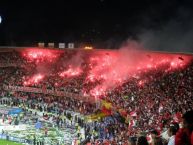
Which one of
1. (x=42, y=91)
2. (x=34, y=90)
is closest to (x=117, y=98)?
(x=42, y=91)

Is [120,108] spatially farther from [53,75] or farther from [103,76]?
[53,75]

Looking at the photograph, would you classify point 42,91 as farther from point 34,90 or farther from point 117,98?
point 117,98

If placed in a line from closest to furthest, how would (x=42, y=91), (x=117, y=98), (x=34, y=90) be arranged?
(x=117, y=98) → (x=42, y=91) → (x=34, y=90)

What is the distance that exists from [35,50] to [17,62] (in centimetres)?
278

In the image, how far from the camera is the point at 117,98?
35219 millimetres

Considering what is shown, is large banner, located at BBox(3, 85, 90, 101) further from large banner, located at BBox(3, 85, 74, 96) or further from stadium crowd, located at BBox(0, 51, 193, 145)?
stadium crowd, located at BBox(0, 51, 193, 145)

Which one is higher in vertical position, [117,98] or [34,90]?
[117,98]

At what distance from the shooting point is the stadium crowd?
24739mm

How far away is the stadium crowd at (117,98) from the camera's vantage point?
2474 centimetres

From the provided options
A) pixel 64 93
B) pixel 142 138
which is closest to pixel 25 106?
pixel 64 93

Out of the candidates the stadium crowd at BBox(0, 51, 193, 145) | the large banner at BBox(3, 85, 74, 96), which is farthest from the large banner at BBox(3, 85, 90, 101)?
the stadium crowd at BBox(0, 51, 193, 145)

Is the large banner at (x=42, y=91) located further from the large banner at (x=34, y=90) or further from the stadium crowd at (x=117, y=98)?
the stadium crowd at (x=117, y=98)

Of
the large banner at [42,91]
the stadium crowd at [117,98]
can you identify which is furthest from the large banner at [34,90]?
the stadium crowd at [117,98]

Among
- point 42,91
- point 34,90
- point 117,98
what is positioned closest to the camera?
point 117,98
